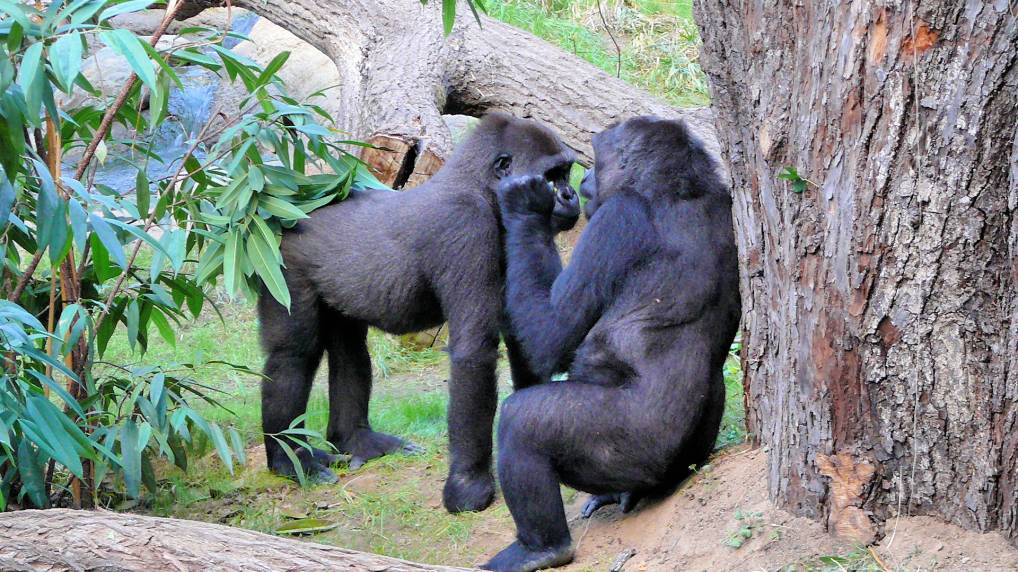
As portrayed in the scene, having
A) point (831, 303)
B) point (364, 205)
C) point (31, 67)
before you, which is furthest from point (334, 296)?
point (831, 303)

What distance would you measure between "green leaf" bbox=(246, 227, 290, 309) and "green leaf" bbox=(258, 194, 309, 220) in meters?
0.13

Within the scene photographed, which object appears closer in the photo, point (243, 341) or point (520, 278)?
point (520, 278)

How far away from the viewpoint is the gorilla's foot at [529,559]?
3.27 metres

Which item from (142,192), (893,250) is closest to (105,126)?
(142,192)

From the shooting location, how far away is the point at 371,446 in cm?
476

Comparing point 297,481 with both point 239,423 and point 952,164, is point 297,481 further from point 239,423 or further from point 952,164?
point 952,164

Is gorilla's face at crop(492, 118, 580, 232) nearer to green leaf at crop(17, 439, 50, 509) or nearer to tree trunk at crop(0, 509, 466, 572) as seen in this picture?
green leaf at crop(17, 439, 50, 509)

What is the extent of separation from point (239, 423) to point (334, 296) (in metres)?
1.29

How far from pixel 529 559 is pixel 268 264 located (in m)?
1.62

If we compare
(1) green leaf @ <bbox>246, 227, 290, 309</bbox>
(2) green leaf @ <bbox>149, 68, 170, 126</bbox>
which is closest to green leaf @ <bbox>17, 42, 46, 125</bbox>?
(2) green leaf @ <bbox>149, 68, 170, 126</bbox>

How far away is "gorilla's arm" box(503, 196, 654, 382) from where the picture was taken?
332cm

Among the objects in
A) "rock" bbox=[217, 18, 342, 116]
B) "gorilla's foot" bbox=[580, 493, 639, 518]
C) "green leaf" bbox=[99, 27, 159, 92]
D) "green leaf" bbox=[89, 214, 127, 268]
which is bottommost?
"gorilla's foot" bbox=[580, 493, 639, 518]

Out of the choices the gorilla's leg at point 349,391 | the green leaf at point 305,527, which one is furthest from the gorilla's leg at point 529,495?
the gorilla's leg at point 349,391

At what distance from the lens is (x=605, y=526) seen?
3.54 meters
